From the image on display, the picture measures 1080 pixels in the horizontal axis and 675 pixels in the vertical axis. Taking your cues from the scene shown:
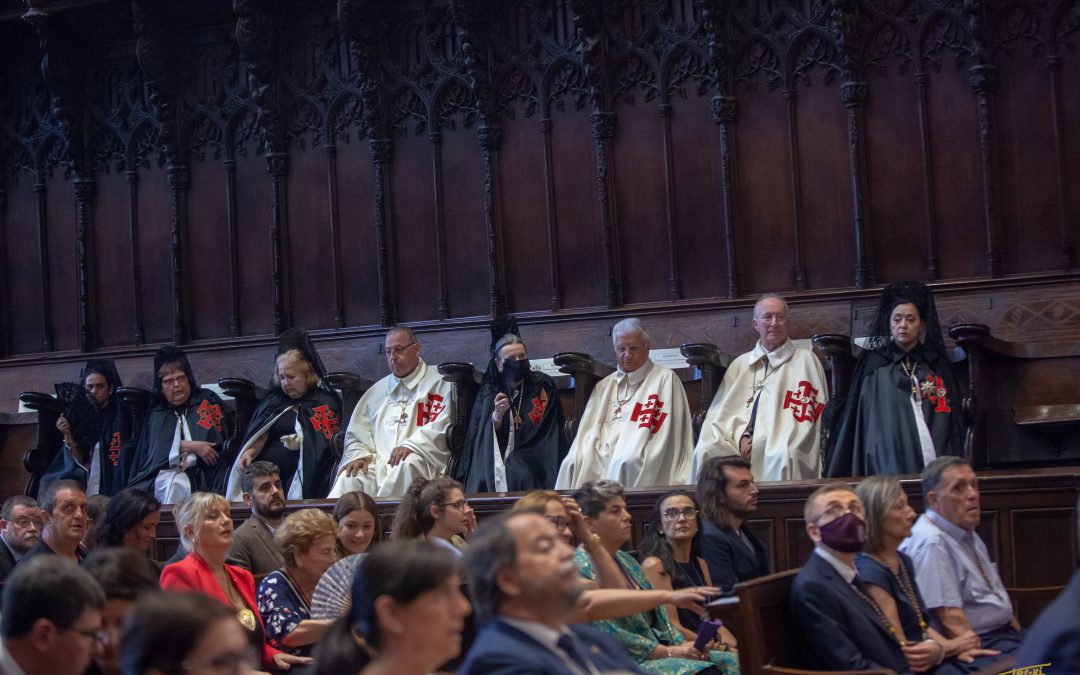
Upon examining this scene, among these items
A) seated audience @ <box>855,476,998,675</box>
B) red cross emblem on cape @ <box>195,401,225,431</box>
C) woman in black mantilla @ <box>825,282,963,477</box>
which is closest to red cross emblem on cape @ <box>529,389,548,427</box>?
woman in black mantilla @ <box>825,282,963,477</box>

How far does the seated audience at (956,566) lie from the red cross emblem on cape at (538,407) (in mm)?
3724

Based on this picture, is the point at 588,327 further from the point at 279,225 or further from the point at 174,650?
the point at 174,650

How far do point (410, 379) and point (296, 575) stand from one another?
14.7 ft

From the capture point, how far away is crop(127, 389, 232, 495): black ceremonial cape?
9.52m

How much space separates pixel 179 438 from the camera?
973 cm

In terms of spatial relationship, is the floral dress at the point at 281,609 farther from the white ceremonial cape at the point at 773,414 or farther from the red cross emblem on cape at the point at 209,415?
the red cross emblem on cape at the point at 209,415

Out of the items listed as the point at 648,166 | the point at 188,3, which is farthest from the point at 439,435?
the point at 188,3

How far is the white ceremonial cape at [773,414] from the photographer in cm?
827

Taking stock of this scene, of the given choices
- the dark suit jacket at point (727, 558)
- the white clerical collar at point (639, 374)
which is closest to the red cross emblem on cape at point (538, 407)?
the white clerical collar at point (639, 374)

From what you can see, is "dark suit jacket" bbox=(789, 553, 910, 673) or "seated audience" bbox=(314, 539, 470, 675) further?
"dark suit jacket" bbox=(789, 553, 910, 673)

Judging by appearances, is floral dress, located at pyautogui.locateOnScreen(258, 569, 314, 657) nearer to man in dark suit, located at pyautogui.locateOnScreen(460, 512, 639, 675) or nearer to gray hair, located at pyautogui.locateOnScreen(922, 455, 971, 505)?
man in dark suit, located at pyautogui.locateOnScreen(460, 512, 639, 675)

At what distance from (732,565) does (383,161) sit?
619 centimetres

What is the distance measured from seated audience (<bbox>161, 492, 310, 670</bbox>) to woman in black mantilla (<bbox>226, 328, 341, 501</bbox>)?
3792 millimetres

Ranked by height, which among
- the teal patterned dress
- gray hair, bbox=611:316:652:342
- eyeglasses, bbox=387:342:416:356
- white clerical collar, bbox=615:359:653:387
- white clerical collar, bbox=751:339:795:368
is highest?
gray hair, bbox=611:316:652:342
